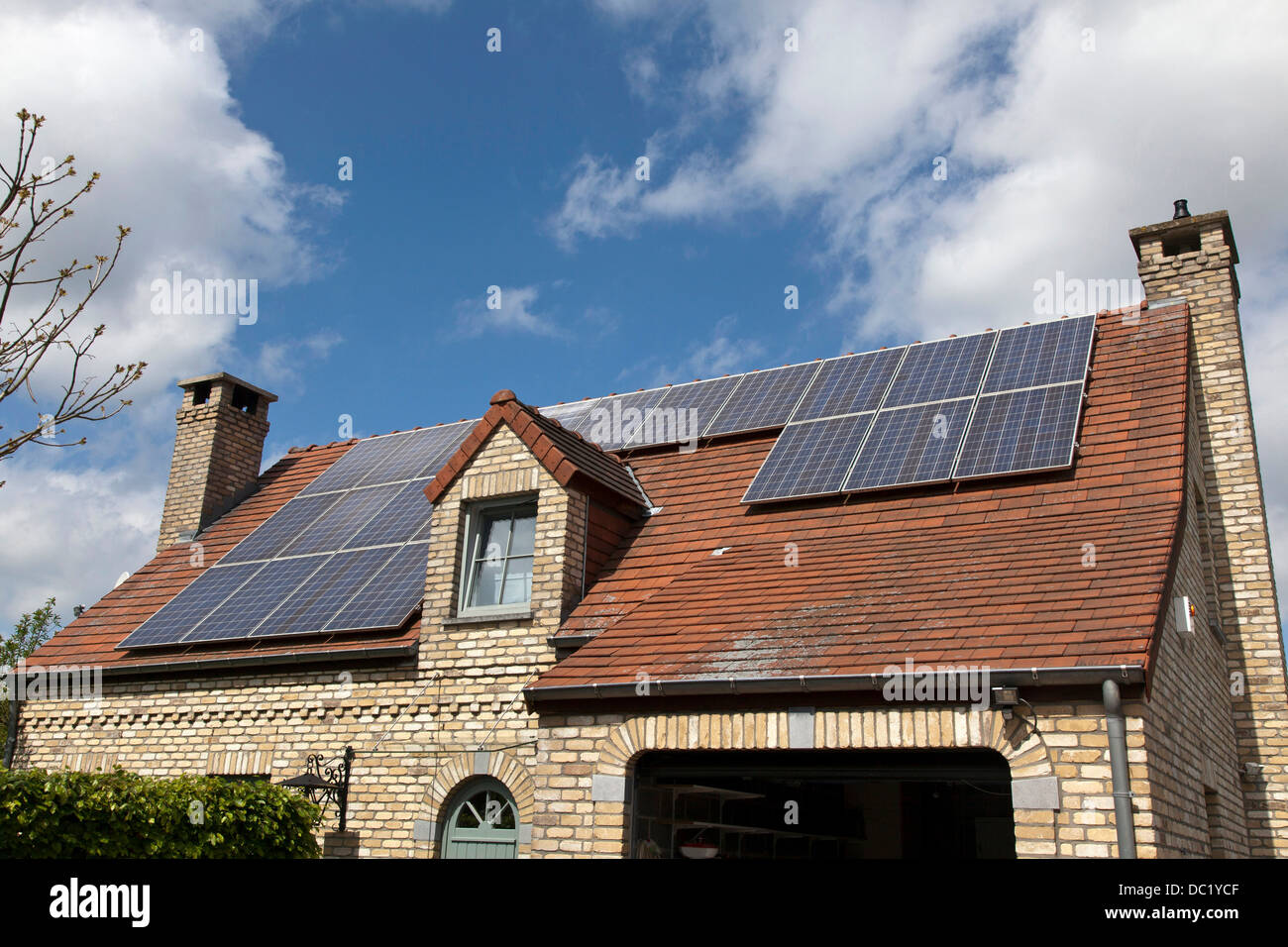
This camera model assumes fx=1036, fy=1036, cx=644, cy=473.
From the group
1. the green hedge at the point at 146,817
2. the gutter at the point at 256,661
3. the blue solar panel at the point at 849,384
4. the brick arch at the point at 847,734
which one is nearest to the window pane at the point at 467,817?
the green hedge at the point at 146,817

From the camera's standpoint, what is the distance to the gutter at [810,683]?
7.30 metres

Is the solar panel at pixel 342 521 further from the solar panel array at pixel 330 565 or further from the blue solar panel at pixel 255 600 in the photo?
the blue solar panel at pixel 255 600

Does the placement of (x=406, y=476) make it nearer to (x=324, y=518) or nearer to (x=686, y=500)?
(x=324, y=518)

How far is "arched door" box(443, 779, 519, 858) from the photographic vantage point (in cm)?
1086

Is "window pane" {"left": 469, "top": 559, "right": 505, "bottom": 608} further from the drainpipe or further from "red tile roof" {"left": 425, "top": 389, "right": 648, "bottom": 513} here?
the drainpipe

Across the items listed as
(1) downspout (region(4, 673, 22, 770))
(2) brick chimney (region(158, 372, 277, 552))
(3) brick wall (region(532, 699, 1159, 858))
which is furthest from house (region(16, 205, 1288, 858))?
(2) brick chimney (region(158, 372, 277, 552))

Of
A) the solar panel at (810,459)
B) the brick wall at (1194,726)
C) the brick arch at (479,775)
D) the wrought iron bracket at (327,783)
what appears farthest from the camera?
the solar panel at (810,459)

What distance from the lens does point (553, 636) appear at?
36.8 ft

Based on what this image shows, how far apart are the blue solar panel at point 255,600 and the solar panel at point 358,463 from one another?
2352mm

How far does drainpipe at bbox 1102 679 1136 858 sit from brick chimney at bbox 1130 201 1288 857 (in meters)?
5.55

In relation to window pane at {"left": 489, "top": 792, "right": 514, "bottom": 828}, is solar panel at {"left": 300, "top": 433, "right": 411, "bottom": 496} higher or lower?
higher

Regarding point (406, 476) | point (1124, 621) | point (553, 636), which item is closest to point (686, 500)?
point (553, 636)

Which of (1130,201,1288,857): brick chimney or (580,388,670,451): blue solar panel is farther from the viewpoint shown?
(580,388,670,451): blue solar panel
